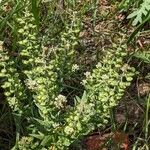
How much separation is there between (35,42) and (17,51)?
66 cm

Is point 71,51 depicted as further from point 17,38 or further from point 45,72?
point 17,38

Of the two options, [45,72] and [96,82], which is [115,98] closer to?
[96,82]

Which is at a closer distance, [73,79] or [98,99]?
[98,99]

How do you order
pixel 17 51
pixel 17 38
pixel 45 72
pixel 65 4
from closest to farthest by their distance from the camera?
pixel 45 72 → pixel 17 38 → pixel 17 51 → pixel 65 4

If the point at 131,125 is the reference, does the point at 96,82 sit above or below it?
above

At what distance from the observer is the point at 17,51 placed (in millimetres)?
2734

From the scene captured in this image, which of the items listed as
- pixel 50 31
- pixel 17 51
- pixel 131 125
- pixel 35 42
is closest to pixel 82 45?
pixel 50 31

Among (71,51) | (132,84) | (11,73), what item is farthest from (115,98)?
(132,84)

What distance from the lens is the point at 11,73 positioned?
203 cm

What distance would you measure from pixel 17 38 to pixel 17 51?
21 cm

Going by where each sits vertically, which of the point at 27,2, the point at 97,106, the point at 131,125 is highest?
the point at 27,2

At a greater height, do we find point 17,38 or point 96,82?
point 17,38

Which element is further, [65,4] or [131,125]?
[65,4]

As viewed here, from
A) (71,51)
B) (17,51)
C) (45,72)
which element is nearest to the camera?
(45,72)
